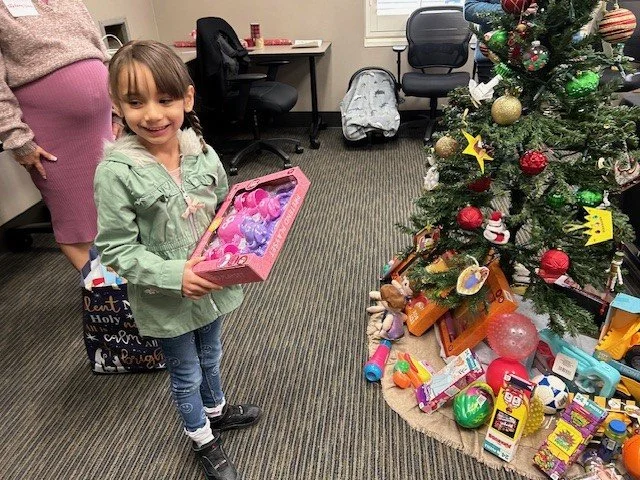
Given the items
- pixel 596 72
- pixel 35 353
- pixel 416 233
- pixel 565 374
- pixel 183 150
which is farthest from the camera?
pixel 35 353

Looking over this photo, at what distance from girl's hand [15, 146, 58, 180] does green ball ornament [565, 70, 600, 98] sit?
1.73 meters

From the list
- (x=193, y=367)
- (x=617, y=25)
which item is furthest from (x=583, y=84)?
(x=193, y=367)

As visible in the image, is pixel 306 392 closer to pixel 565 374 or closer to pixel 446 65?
pixel 565 374

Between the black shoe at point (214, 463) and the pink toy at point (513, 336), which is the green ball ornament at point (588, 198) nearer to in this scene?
the pink toy at point (513, 336)

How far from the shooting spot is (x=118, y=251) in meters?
0.92

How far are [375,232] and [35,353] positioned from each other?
1.65m

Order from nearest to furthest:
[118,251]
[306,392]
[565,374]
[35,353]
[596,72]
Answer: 1. [118,251]
2. [596,72]
3. [565,374]
4. [306,392]
5. [35,353]

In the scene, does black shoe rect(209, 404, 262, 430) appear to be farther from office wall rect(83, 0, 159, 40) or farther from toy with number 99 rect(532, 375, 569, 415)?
office wall rect(83, 0, 159, 40)

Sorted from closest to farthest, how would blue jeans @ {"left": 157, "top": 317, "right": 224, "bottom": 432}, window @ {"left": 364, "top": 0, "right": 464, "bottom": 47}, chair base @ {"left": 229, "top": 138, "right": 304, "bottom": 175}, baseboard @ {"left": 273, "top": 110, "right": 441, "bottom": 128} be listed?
blue jeans @ {"left": 157, "top": 317, "right": 224, "bottom": 432} < chair base @ {"left": 229, "top": 138, "right": 304, "bottom": 175} < window @ {"left": 364, "top": 0, "right": 464, "bottom": 47} < baseboard @ {"left": 273, "top": 110, "right": 441, "bottom": 128}

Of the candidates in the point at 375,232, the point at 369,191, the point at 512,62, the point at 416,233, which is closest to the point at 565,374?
the point at 416,233

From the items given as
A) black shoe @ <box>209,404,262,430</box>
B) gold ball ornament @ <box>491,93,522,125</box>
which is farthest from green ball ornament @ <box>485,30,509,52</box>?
black shoe @ <box>209,404,262,430</box>

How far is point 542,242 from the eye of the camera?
54.4 inches

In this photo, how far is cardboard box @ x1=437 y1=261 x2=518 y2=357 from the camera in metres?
1.51

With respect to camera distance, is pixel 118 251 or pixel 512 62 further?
pixel 512 62
